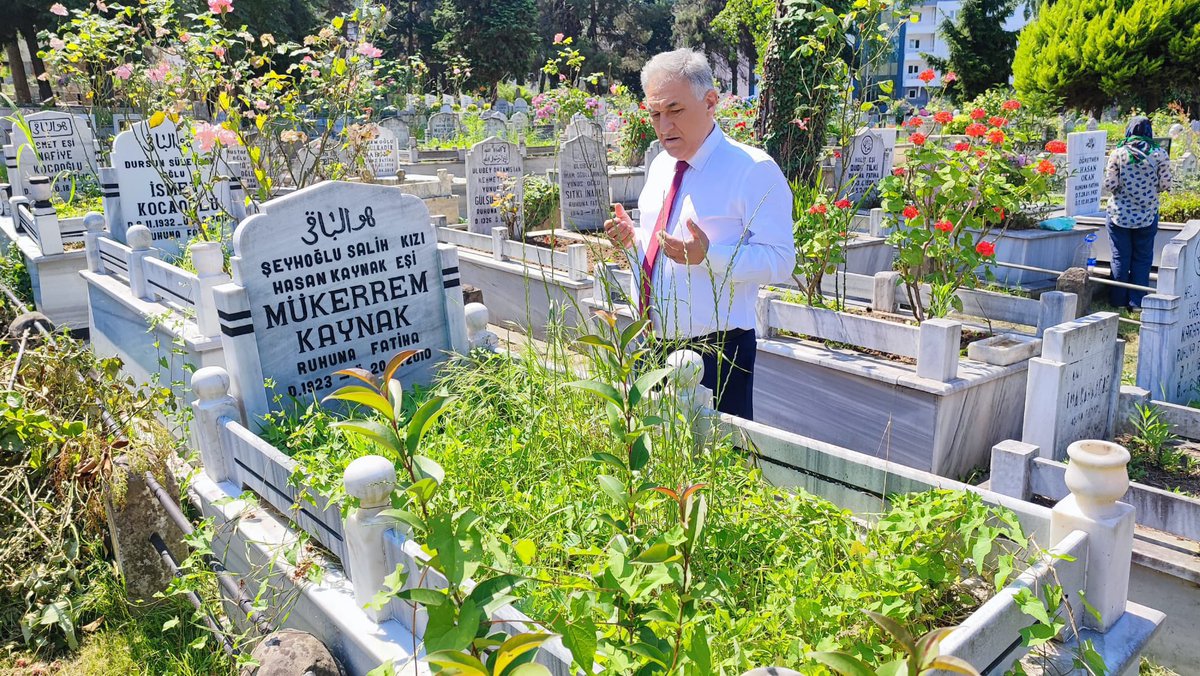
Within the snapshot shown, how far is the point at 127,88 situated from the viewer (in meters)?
7.80

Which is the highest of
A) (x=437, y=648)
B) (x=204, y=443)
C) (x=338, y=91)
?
(x=338, y=91)

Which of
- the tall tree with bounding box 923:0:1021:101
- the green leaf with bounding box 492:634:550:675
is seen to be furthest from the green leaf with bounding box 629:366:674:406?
the tall tree with bounding box 923:0:1021:101

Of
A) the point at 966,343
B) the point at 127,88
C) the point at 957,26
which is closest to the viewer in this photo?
the point at 966,343

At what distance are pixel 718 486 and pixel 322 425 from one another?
69.8 inches

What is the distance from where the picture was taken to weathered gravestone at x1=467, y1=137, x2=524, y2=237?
9.87 meters

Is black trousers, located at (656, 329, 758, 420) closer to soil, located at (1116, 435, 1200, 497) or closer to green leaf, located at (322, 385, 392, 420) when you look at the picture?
green leaf, located at (322, 385, 392, 420)

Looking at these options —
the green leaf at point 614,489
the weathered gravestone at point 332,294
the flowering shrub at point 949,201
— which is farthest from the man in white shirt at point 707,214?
the flowering shrub at point 949,201

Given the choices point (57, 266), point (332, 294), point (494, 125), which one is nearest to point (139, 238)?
point (57, 266)

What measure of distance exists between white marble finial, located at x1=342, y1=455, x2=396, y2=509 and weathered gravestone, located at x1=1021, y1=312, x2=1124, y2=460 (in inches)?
123

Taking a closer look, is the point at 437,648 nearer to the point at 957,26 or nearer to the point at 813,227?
the point at 813,227

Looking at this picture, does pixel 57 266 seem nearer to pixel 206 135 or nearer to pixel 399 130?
pixel 206 135

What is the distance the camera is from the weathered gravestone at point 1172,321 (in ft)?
15.7

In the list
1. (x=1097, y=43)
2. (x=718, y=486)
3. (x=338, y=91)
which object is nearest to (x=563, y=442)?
(x=718, y=486)

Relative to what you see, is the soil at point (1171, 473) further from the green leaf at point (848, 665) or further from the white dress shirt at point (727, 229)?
the green leaf at point (848, 665)
